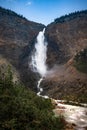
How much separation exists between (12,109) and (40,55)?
5444cm

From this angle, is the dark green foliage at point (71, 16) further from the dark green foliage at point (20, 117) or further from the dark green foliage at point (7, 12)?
the dark green foliage at point (20, 117)

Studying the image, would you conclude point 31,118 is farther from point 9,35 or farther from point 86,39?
point 9,35

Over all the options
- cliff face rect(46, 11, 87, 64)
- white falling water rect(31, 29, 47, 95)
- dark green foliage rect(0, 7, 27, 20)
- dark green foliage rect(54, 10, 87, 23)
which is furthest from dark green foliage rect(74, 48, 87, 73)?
dark green foliage rect(0, 7, 27, 20)

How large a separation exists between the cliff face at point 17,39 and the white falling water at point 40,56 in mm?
1654

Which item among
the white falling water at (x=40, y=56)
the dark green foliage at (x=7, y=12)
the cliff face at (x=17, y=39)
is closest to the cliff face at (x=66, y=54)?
the white falling water at (x=40, y=56)

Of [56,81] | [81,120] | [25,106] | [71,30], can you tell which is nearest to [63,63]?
[56,81]

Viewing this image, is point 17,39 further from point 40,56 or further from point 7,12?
point 7,12

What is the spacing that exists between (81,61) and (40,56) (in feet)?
49.4

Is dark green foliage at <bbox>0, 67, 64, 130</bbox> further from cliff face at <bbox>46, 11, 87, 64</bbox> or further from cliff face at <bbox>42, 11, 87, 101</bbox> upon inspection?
cliff face at <bbox>46, 11, 87, 64</bbox>

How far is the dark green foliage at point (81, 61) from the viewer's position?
54.9 m

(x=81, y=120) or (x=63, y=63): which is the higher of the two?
(x=63, y=63)

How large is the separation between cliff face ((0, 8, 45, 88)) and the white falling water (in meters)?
1.65

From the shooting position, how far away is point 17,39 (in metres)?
75.4

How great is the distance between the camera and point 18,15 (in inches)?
3300
